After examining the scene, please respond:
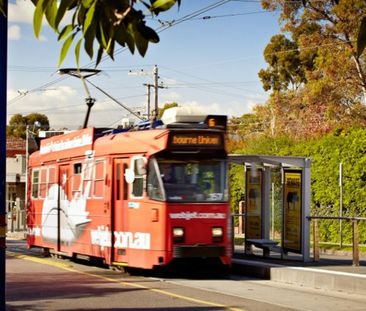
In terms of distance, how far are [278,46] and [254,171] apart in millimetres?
31283

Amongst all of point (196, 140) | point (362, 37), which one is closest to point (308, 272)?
point (196, 140)

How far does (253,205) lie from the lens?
19.9 m

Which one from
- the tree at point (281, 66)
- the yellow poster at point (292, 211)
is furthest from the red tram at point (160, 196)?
the tree at point (281, 66)

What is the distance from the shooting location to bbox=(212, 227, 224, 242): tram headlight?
15.7 metres

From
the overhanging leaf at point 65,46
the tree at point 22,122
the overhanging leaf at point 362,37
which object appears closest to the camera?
the overhanging leaf at point 362,37

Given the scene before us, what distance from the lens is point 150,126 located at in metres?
16.8

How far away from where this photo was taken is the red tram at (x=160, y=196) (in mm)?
15375

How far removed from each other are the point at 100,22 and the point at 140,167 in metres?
12.4

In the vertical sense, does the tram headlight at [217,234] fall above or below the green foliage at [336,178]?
below

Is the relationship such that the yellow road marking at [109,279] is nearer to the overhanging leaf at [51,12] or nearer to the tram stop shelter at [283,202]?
the tram stop shelter at [283,202]

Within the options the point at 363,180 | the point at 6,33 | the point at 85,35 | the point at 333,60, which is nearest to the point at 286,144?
the point at 333,60

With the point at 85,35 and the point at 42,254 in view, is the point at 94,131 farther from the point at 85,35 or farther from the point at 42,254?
the point at 85,35

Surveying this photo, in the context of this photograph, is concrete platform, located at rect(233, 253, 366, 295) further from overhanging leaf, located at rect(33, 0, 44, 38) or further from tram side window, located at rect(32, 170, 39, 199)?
overhanging leaf, located at rect(33, 0, 44, 38)

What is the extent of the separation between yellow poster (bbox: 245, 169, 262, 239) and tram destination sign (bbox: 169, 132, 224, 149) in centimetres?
381
